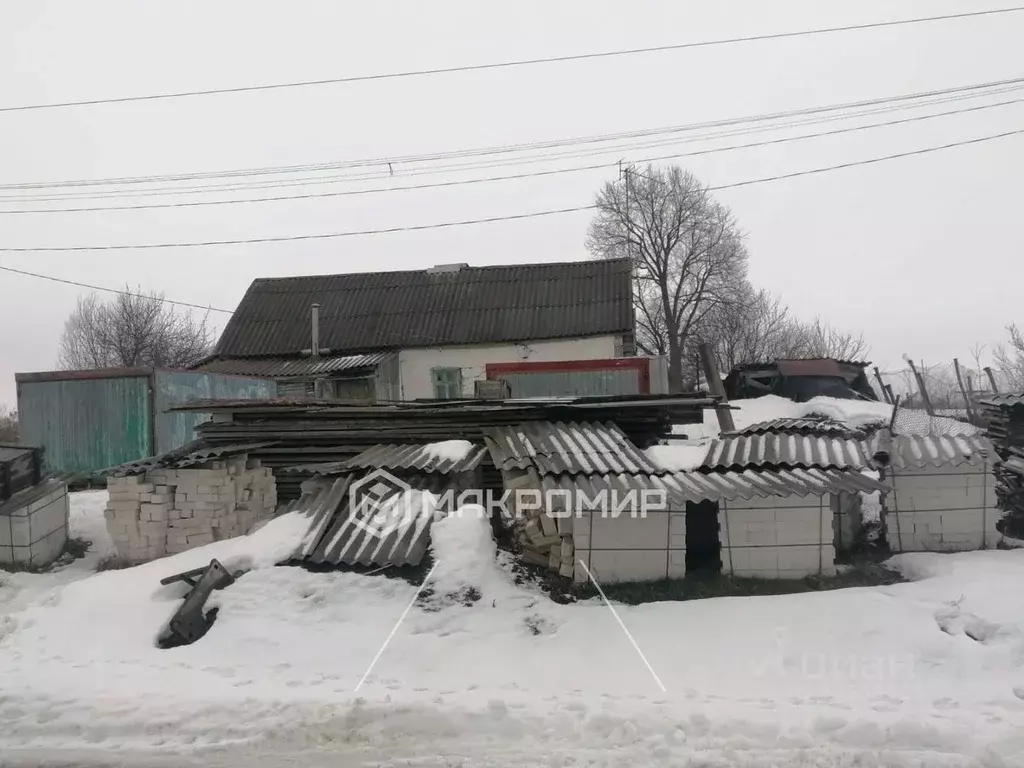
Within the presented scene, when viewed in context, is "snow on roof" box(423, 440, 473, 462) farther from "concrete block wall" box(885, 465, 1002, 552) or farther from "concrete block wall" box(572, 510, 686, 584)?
"concrete block wall" box(885, 465, 1002, 552)

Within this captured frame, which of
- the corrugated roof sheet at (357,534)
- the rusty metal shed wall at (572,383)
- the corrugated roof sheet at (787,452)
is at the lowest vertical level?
the corrugated roof sheet at (357,534)

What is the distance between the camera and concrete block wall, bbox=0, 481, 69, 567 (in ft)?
23.7

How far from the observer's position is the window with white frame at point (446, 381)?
1976 centimetres

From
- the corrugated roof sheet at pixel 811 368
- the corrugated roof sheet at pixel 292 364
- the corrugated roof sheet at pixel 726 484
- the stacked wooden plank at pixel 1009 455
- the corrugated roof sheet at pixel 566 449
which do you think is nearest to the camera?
the corrugated roof sheet at pixel 726 484

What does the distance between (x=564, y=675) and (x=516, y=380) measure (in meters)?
9.46

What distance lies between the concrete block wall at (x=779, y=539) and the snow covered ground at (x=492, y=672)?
Answer: 1.55 ft

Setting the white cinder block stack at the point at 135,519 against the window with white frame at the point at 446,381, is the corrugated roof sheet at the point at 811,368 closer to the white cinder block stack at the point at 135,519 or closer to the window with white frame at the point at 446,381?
the window with white frame at the point at 446,381

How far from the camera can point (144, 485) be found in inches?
283

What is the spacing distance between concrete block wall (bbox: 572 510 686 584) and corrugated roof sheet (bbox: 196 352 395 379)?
42.0 ft

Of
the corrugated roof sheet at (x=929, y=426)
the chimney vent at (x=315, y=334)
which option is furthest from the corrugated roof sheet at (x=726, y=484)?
the chimney vent at (x=315, y=334)

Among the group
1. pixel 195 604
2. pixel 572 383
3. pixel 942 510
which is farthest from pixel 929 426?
pixel 195 604

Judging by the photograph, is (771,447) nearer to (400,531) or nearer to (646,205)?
(400,531)

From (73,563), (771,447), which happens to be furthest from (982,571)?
(73,563)

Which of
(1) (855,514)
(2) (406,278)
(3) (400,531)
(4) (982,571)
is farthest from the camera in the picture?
(2) (406,278)
